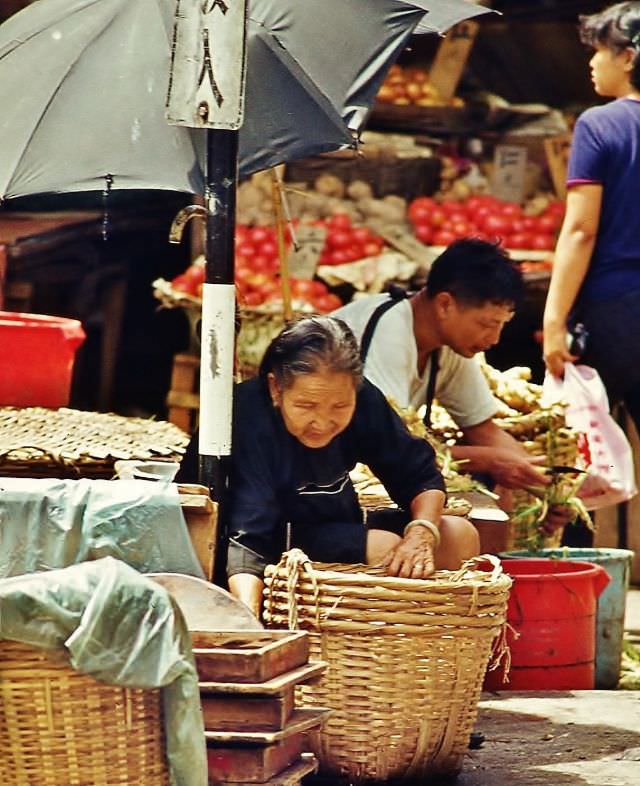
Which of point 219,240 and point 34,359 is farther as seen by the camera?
point 34,359

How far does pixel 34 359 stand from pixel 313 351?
1570mm

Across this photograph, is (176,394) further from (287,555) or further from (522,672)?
(287,555)

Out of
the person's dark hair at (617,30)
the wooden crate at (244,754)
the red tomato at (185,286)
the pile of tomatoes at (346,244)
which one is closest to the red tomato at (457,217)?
the pile of tomatoes at (346,244)

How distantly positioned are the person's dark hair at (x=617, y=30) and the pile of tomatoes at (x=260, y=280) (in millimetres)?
2356

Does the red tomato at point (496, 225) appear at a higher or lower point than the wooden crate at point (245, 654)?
higher

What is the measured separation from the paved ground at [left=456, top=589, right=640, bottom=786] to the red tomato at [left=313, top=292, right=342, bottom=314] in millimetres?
3604

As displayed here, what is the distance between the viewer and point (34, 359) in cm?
569

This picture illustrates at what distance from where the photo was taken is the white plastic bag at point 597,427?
6750 millimetres

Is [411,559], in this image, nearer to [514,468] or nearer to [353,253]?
[514,468]

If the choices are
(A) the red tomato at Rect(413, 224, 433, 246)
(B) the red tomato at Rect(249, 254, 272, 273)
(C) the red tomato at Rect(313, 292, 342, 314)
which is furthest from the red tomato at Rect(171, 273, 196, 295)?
(A) the red tomato at Rect(413, 224, 433, 246)

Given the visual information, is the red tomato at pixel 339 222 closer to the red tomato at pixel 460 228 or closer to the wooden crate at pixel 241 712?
the red tomato at pixel 460 228

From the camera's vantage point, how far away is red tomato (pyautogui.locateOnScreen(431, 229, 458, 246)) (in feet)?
31.8

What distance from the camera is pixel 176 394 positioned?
29.5ft

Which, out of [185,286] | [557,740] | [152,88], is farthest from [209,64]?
[185,286]
